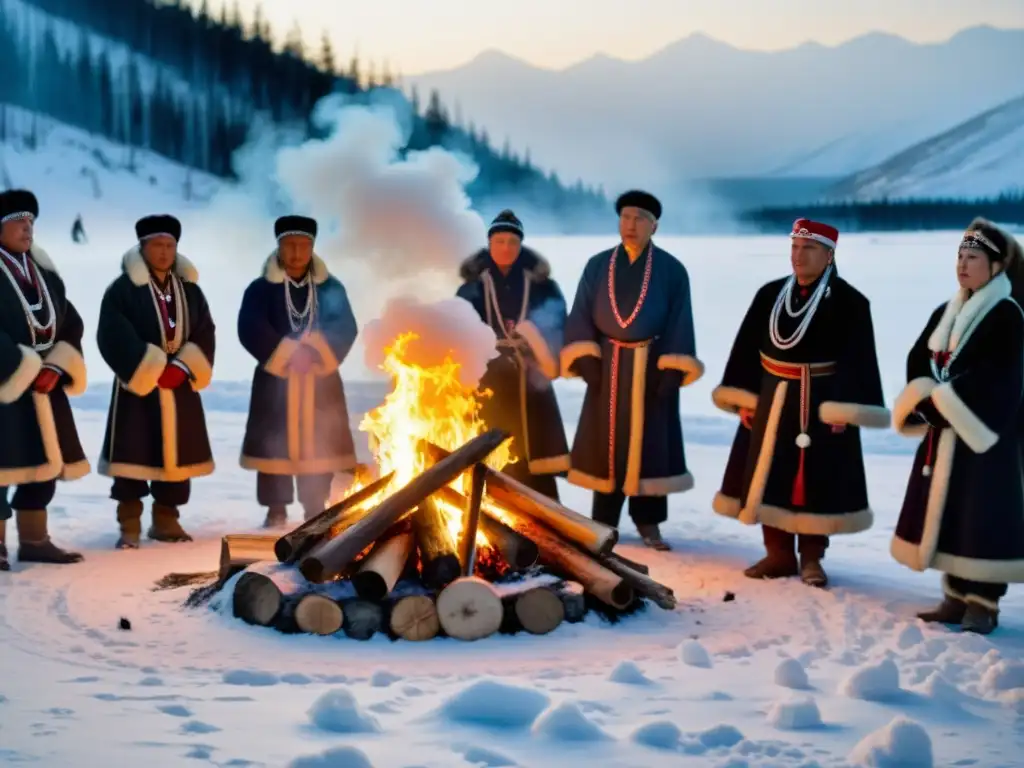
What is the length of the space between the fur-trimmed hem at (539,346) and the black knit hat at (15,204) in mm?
2848

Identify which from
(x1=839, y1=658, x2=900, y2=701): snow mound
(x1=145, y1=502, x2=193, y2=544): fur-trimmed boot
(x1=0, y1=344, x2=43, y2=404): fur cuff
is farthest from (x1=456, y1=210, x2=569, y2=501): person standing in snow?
(x1=839, y1=658, x2=900, y2=701): snow mound

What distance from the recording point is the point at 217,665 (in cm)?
512

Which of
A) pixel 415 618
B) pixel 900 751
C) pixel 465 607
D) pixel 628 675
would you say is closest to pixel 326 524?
pixel 415 618

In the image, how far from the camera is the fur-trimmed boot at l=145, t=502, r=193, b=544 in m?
7.71

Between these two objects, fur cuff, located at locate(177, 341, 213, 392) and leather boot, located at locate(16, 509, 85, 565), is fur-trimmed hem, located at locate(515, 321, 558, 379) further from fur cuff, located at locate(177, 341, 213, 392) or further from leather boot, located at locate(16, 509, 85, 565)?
leather boot, located at locate(16, 509, 85, 565)

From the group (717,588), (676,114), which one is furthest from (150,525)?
(676,114)

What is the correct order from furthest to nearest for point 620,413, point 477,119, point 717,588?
point 477,119 < point 620,413 < point 717,588

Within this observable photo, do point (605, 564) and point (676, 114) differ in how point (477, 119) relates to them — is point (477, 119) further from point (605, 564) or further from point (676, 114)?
point (605, 564)

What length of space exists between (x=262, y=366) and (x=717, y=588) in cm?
310

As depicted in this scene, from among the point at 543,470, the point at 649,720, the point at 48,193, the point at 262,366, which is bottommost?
the point at 649,720

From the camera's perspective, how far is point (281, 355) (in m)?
7.86

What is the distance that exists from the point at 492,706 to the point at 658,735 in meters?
0.59

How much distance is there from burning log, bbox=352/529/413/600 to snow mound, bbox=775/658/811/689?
1.67m

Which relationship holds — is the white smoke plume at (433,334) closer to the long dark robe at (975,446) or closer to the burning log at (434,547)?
the burning log at (434,547)
